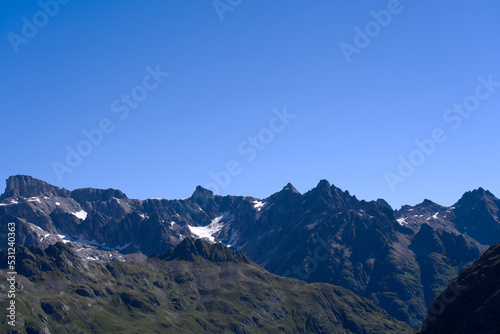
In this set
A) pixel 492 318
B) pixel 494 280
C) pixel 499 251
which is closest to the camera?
pixel 492 318

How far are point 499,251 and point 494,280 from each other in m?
14.8

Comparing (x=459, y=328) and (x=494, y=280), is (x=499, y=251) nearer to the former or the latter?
(x=494, y=280)

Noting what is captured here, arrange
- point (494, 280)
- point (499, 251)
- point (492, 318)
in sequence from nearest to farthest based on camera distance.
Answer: point (492, 318) < point (494, 280) < point (499, 251)

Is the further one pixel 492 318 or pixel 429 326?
pixel 429 326

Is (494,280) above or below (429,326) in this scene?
above

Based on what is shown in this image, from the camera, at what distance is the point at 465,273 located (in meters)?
171

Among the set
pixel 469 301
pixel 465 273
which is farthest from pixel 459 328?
pixel 465 273

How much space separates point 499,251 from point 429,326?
33.6 m

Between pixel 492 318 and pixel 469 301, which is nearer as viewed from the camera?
pixel 492 318

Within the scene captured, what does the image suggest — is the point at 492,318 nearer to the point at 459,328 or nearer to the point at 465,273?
the point at 459,328

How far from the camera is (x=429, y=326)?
163m

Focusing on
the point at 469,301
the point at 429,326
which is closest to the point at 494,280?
the point at 469,301

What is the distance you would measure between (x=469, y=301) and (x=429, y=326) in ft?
48.6

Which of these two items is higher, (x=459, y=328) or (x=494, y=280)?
(x=494, y=280)
